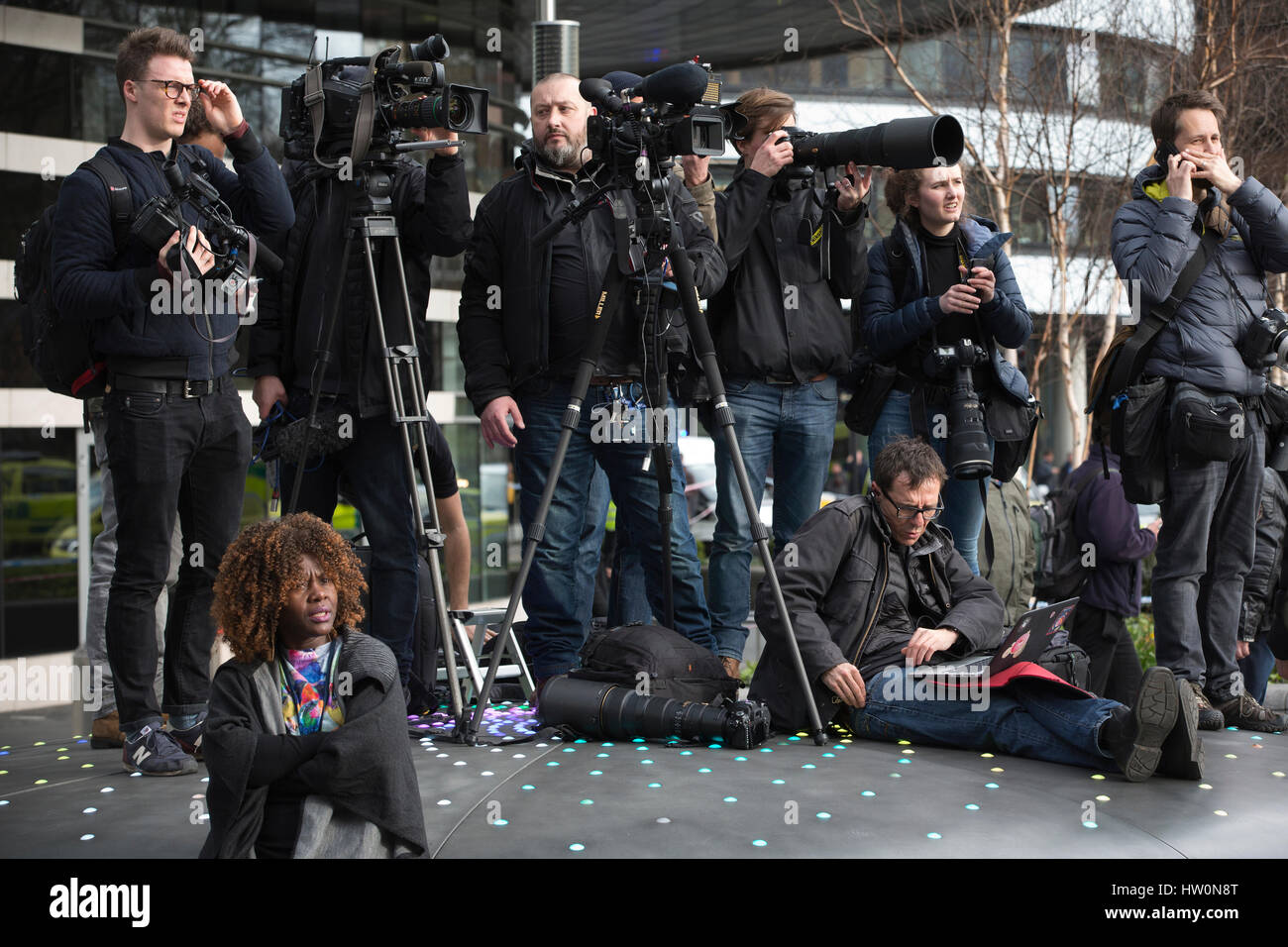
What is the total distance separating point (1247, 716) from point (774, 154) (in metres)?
2.48

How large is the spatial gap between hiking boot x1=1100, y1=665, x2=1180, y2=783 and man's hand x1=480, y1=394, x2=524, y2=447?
203 centimetres

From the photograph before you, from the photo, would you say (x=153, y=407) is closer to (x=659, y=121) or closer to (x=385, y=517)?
(x=385, y=517)

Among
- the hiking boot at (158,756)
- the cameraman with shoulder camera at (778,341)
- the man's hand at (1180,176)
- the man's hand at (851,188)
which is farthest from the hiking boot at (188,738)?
the man's hand at (1180,176)

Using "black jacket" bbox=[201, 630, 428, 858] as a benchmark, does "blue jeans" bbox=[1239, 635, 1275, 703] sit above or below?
below

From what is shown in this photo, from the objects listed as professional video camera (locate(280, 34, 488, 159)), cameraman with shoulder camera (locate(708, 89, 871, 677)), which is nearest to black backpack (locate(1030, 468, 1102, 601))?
cameraman with shoulder camera (locate(708, 89, 871, 677))

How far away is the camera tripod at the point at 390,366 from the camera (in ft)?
14.4

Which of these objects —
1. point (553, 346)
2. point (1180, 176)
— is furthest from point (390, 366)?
point (1180, 176)

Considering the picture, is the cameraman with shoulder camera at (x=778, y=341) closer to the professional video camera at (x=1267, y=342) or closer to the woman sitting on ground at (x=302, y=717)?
the professional video camera at (x=1267, y=342)

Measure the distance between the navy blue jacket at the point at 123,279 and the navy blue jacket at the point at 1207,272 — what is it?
300cm

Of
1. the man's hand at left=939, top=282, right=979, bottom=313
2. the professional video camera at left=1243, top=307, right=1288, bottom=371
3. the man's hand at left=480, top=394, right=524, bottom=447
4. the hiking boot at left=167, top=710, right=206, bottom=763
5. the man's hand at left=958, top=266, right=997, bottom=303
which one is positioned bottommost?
the hiking boot at left=167, top=710, right=206, bottom=763

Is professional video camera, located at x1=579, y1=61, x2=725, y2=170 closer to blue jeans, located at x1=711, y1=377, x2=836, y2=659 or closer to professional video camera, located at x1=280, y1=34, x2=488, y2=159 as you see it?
professional video camera, located at x1=280, y1=34, x2=488, y2=159

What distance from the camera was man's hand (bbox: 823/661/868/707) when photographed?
4.39m

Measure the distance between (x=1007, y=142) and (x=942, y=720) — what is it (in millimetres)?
7001
